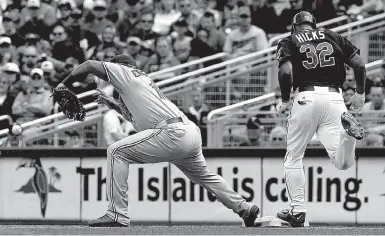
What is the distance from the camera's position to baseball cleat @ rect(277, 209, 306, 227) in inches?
400

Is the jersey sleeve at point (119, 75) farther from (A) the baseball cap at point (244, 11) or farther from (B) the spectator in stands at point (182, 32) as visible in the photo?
(B) the spectator in stands at point (182, 32)

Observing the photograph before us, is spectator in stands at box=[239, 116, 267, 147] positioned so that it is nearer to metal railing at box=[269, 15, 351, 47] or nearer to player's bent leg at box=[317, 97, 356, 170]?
metal railing at box=[269, 15, 351, 47]

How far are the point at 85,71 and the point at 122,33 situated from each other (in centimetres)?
932

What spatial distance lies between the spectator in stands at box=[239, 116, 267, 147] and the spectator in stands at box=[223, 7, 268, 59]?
300 cm

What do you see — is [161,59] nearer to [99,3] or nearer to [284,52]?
[99,3]

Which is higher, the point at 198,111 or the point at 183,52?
the point at 183,52

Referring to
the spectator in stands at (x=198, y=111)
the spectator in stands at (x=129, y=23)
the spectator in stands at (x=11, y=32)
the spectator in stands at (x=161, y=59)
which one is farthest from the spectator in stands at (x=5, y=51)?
the spectator in stands at (x=198, y=111)

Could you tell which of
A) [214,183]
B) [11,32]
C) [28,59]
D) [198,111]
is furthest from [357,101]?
[11,32]

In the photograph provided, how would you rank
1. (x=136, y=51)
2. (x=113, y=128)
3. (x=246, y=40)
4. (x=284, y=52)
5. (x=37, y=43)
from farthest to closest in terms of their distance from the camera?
(x=37, y=43), (x=136, y=51), (x=246, y=40), (x=113, y=128), (x=284, y=52)

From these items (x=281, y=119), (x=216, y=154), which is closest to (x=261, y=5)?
(x=281, y=119)

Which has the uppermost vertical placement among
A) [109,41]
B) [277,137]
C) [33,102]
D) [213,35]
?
[213,35]

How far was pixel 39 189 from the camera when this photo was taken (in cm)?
1338

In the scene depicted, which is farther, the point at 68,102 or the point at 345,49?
the point at 345,49

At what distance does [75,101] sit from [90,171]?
339cm
